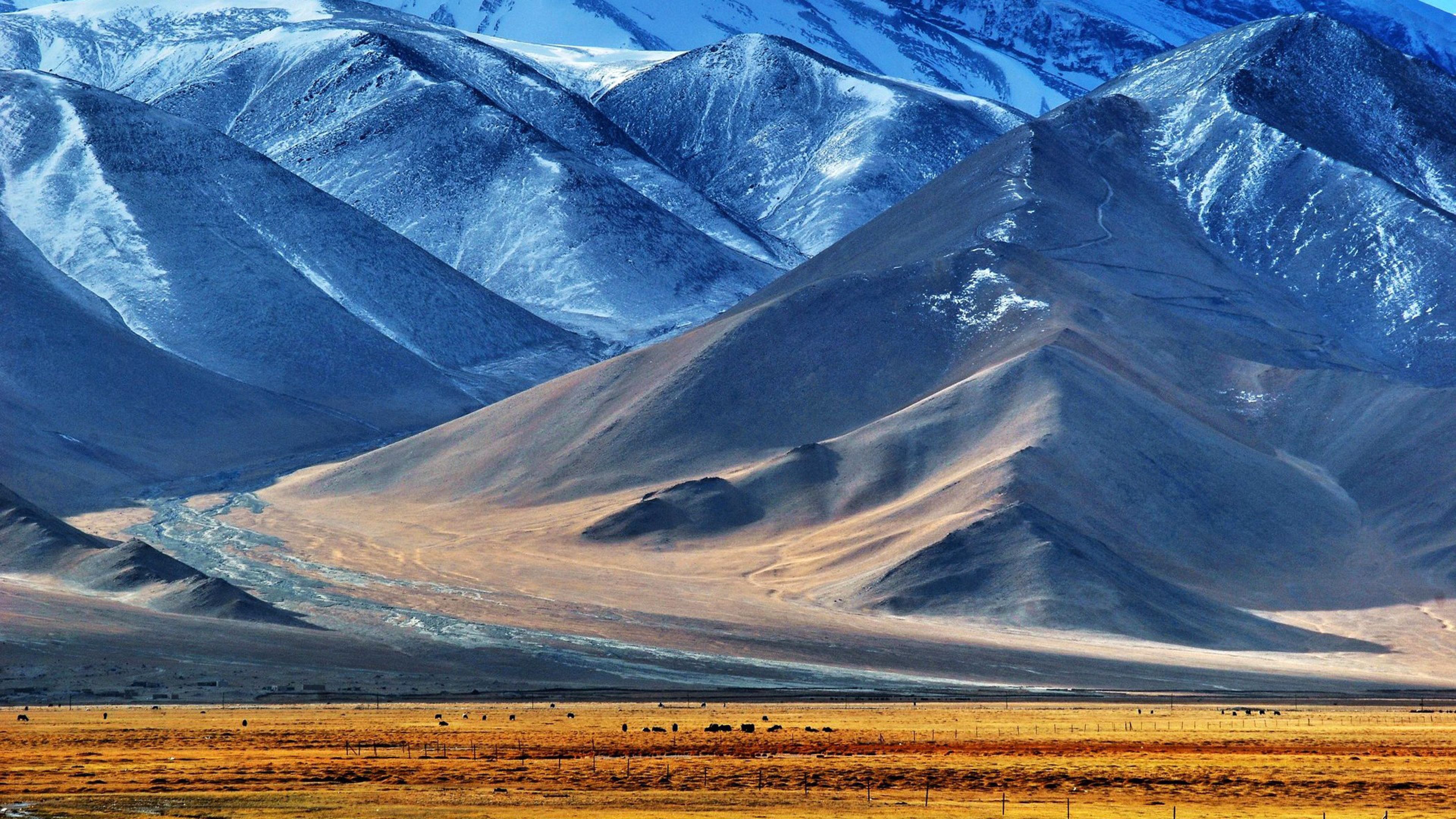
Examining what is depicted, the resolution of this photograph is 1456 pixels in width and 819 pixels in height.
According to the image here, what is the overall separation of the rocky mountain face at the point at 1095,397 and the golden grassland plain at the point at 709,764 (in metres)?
40.1

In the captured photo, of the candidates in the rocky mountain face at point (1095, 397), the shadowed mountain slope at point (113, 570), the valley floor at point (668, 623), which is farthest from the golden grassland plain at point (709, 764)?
the rocky mountain face at point (1095, 397)

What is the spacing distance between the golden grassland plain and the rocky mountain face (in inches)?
1579

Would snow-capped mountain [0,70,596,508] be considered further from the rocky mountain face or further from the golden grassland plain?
the golden grassland plain

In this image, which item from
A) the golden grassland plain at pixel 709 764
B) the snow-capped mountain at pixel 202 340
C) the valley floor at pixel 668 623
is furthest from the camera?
the snow-capped mountain at pixel 202 340

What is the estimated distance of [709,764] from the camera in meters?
37.8

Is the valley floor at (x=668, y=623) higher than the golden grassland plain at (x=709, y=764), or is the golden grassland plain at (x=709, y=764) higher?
the valley floor at (x=668, y=623)

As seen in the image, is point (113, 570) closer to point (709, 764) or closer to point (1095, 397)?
point (709, 764)

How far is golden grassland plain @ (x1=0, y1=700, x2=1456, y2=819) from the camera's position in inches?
1208

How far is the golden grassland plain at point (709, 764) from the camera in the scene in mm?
30688

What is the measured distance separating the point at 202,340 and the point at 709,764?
480ft

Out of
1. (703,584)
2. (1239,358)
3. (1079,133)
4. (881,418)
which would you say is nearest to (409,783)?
(703,584)

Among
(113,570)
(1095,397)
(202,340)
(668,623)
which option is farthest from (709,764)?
(202,340)

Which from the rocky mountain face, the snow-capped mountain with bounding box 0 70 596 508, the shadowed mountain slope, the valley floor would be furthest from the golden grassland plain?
the snow-capped mountain with bounding box 0 70 596 508

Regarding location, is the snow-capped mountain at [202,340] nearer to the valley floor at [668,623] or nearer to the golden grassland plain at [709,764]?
the valley floor at [668,623]
